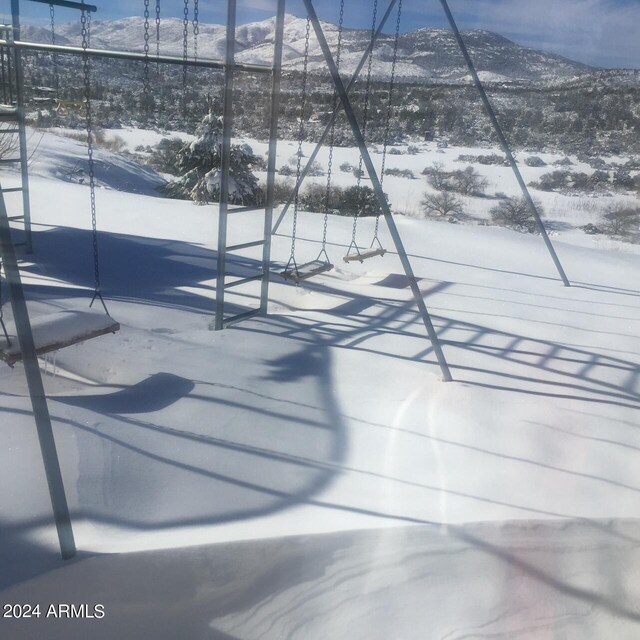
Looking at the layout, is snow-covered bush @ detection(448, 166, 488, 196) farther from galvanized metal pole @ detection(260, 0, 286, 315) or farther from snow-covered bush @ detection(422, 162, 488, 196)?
galvanized metal pole @ detection(260, 0, 286, 315)

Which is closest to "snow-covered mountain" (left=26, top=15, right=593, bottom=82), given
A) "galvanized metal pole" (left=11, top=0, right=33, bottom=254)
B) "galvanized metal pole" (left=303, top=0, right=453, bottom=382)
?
"galvanized metal pole" (left=11, top=0, right=33, bottom=254)

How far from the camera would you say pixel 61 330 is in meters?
2.70

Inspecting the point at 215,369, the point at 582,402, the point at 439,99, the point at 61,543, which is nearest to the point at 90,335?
the point at 215,369

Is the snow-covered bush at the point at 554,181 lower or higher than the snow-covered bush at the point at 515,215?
higher

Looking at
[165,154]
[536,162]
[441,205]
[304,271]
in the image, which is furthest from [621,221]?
[165,154]

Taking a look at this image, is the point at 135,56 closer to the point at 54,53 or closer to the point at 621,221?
the point at 54,53

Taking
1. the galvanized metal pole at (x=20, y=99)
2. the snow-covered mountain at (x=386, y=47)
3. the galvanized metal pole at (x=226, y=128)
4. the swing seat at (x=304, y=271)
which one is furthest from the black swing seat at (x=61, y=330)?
the galvanized metal pole at (x=20, y=99)

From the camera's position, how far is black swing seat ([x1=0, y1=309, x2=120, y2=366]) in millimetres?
2487

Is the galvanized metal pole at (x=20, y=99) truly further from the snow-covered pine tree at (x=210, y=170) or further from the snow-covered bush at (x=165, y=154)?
the snow-covered bush at (x=165, y=154)

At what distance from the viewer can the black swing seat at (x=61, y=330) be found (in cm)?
249

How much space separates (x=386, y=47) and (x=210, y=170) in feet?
10.4

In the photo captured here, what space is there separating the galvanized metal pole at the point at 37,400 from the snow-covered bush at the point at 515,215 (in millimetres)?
7681

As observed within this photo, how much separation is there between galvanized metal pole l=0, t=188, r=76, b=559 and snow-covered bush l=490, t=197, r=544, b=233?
768cm

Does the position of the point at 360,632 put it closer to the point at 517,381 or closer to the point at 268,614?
the point at 268,614
